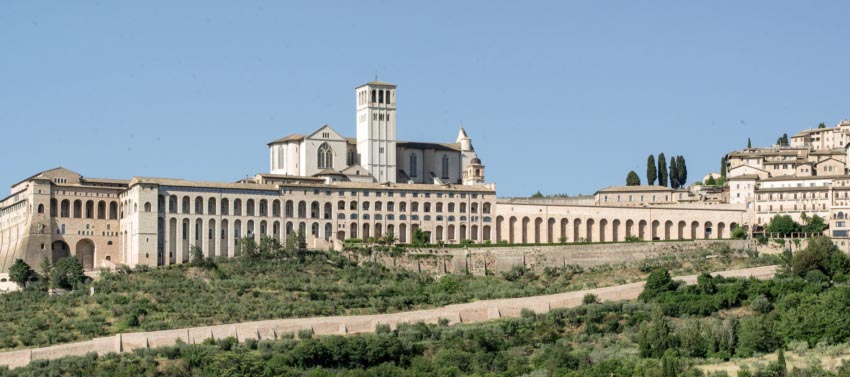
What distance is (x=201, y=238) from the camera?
9169 cm

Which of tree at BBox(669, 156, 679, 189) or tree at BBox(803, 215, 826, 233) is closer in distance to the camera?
tree at BBox(803, 215, 826, 233)

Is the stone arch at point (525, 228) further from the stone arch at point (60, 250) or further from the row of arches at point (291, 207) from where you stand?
the stone arch at point (60, 250)

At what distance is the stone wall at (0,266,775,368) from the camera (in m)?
73.2

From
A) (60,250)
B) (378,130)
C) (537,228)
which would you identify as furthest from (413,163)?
(60,250)

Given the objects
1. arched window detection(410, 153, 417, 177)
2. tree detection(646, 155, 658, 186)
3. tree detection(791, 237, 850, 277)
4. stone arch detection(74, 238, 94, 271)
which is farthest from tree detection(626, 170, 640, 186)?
stone arch detection(74, 238, 94, 271)

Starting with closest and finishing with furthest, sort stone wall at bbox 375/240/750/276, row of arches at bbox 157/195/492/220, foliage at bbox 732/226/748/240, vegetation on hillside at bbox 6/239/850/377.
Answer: vegetation on hillside at bbox 6/239/850/377 → row of arches at bbox 157/195/492/220 → stone wall at bbox 375/240/750/276 → foliage at bbox 732/226/748/240

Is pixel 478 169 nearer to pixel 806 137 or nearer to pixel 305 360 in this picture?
pixel 806 137

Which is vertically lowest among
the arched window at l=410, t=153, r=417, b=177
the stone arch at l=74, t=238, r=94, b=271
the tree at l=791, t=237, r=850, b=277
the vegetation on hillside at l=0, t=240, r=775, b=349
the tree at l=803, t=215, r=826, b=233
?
the vegetation on hillside at l=0, t=240, r=775, b=349

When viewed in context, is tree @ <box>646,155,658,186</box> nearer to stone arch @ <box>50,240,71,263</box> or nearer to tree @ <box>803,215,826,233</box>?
tree @ <box>803,215,826,233</box>

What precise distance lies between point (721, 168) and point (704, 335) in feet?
153

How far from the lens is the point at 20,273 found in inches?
3418

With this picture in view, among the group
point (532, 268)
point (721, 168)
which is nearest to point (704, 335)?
point (532, 268)

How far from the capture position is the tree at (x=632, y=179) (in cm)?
10988

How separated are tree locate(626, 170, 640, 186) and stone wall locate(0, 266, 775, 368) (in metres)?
23.5
